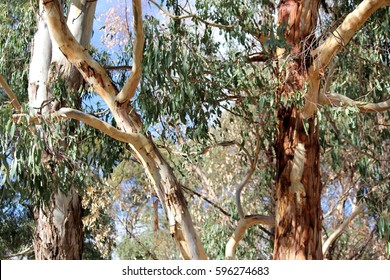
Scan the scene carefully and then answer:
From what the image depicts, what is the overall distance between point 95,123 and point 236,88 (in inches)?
58.0

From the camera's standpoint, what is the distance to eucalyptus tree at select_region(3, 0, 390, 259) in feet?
15.2

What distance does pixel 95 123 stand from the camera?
442 cm

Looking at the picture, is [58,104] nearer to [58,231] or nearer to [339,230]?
[58,231]

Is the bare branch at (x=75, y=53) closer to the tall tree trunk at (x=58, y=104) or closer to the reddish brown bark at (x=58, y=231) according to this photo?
the tall tree trunk at (x=58, y=104)

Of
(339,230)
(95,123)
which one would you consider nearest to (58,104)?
(95,123)

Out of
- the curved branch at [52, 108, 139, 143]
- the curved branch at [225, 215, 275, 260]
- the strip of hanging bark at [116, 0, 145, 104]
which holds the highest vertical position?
the strip of hanging bark at [116, 0, 145, 104]

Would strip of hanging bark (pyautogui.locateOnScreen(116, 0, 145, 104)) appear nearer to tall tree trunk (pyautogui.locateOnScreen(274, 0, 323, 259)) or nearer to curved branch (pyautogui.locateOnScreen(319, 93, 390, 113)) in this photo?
tall tree trunk (pyautogui.locateOnScreen(274, 0, 323, 259))

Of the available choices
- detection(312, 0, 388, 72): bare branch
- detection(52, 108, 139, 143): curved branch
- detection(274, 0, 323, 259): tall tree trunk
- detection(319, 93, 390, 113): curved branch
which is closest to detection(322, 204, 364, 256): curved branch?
detection(274, 0, 323, 259): tall tree trunk

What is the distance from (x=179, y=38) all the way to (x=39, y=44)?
180 centimetres
